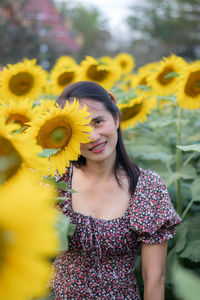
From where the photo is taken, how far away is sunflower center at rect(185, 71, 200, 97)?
7.30ft

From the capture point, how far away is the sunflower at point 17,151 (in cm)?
71

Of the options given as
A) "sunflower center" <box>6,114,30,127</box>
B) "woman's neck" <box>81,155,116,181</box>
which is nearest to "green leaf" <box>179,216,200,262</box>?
"woman's neck" <box>81,155,116,181</box>

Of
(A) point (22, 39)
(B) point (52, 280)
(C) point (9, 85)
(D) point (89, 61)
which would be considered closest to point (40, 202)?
(B) point (52, 280)

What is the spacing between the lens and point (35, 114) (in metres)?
1.27

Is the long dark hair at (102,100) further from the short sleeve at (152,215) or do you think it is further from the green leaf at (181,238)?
the green leaf at (181,238)

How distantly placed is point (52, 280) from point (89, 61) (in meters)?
1.69

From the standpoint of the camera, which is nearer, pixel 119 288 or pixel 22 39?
pixel 119 288

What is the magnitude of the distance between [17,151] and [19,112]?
555 millimetres

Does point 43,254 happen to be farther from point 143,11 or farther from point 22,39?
point 143,11

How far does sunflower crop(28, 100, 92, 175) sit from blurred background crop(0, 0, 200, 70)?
11.1m

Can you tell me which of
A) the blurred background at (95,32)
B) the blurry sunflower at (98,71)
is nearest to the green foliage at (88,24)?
the blurred background at (95,32)

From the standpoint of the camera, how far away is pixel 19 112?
1254mm

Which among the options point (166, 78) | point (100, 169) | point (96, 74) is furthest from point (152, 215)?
point (96, 74)

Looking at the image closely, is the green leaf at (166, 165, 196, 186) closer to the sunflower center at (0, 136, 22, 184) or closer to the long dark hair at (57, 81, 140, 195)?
the long dark hair at (57, 81, 140, 195)
